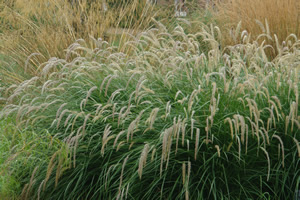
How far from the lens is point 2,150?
355cm

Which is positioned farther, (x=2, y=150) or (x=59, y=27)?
(x=59, y=27)

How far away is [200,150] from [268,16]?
3224mm

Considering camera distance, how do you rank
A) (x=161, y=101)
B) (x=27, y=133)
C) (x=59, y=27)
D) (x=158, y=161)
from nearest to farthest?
(x=158, y=161) → (x=161, y=101) → (x=27, y=133) → (x=59, y=27)

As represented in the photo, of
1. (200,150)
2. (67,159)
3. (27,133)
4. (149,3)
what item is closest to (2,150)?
(27,133)

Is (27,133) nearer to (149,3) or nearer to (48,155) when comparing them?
(48,155)

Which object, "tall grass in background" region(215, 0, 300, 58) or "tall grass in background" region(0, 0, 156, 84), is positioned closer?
"tall grass in background" region(0, 0, 156, 84)

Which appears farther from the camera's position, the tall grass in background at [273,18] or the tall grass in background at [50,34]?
the tall grass in background at [273,18]

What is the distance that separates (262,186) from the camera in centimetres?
313

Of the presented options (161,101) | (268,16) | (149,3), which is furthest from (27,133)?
(268,16)

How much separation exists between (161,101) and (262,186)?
0.93 m

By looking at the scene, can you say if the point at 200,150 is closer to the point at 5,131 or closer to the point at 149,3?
the point at 5,131

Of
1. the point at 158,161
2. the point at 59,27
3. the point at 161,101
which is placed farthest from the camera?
the point at 59,27

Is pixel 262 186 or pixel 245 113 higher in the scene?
pixel 245 113

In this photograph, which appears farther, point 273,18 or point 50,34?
point 273,18
